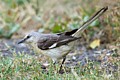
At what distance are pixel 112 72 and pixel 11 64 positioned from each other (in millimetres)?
1687

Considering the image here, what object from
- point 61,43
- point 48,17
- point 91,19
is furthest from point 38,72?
point 48,17

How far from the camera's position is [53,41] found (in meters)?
8.18

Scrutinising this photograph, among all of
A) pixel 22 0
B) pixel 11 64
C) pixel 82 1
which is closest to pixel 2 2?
pixel 22 0

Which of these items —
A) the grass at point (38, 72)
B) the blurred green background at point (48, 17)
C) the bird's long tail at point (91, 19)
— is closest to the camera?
the grass at point (38, 72)

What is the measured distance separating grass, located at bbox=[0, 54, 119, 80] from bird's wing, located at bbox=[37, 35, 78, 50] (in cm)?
31

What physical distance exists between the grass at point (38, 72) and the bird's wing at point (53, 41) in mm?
306

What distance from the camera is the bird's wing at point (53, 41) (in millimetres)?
7961

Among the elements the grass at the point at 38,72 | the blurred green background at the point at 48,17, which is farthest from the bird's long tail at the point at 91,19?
the blurred green background at the point at 48,17

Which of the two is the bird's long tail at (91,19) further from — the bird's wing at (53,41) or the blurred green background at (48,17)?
the blurred green background at (48,17)

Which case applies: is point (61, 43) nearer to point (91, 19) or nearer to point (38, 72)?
point (91, 19)

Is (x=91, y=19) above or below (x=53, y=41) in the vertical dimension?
above

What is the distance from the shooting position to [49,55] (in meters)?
8.04

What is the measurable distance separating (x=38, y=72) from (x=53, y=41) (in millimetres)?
878

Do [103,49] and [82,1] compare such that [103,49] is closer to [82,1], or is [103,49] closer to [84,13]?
[84,13]
